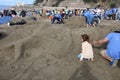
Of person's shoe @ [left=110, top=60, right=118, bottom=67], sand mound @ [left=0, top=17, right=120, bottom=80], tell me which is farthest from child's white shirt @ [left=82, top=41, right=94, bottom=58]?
person's shoe @ [left=110, top=60, right=118, bottom=67]

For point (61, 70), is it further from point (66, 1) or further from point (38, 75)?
point (66, 1)

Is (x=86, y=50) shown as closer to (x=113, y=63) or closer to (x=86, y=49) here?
(x=86, y=49)

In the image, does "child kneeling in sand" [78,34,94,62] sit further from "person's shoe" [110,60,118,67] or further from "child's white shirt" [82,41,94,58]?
"person's shoe" [110,60,118,67]

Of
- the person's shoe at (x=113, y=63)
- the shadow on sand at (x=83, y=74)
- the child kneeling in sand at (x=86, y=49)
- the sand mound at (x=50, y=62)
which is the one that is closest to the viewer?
the shadow on sand at (x=83, y=74)

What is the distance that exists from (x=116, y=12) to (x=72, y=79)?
2265 centimetres

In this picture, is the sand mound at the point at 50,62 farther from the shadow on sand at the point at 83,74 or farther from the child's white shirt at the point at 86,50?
the child's white shirt at the point at 86,50

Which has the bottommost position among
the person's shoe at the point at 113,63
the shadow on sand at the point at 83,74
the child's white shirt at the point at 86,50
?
the shadow on sand at the point at 83,74

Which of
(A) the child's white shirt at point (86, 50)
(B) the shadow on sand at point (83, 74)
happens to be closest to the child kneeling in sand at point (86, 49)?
(A) the child's white shirt at point (86, 50)

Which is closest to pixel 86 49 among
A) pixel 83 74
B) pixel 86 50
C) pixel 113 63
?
pixel 86 50

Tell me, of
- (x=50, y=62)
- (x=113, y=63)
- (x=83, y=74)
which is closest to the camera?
→ (x=83, y=74)

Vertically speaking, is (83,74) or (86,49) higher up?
(86,49)

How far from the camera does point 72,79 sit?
7.66 metres

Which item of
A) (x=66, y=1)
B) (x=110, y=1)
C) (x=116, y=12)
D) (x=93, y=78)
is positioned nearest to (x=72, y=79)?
(x=93, y=78)

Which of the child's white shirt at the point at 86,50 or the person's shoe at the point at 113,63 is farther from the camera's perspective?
the child's white shirt at the point at 86,50
